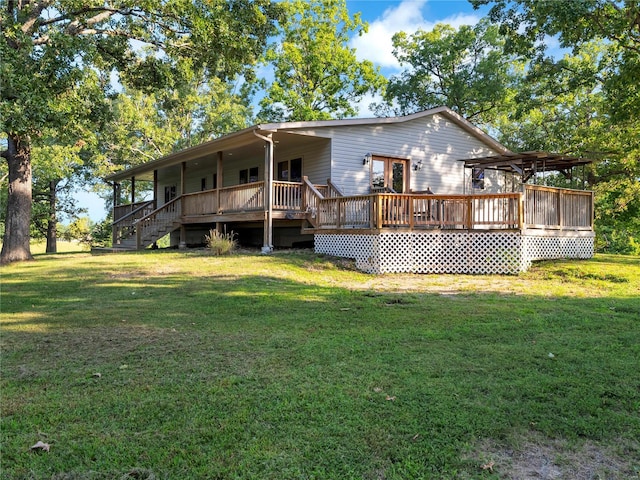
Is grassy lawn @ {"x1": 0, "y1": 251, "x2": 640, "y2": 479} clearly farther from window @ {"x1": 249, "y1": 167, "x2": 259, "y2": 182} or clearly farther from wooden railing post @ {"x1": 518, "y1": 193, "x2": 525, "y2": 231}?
window @ {"x1": 249, "y1": 167, "x2": 259, "y2": 182}

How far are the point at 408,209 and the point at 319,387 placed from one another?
8.56 m

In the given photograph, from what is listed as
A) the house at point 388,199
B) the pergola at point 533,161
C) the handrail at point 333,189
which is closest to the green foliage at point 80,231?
the house at point 388,199

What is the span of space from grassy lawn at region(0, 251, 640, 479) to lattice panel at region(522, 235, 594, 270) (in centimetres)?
393

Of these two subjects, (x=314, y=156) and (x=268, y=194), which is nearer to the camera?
(x=268, y=194)

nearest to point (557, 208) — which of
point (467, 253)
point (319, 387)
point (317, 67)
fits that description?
point (467, 253)

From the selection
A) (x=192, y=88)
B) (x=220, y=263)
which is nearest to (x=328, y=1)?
(x=192, y=88)

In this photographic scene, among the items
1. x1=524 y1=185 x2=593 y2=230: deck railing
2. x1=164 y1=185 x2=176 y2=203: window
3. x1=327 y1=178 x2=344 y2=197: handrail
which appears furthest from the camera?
x1=164 y1=185 x2=176 y2=203: window

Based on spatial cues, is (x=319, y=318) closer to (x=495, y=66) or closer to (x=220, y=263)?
(x=220, y=263)

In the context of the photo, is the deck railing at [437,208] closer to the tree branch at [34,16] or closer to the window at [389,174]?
the window at [389,174]

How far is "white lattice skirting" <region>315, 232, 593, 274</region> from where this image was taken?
37.4ft

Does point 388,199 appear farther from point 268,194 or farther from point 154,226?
point 154,226

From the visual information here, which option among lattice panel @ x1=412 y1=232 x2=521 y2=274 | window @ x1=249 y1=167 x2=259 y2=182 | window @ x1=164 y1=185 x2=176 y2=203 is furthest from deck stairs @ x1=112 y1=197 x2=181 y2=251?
lattice panel @ x1=412 y1=232 x2=521 y2=274

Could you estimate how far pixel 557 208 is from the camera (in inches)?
496

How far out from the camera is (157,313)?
6.50 metres
